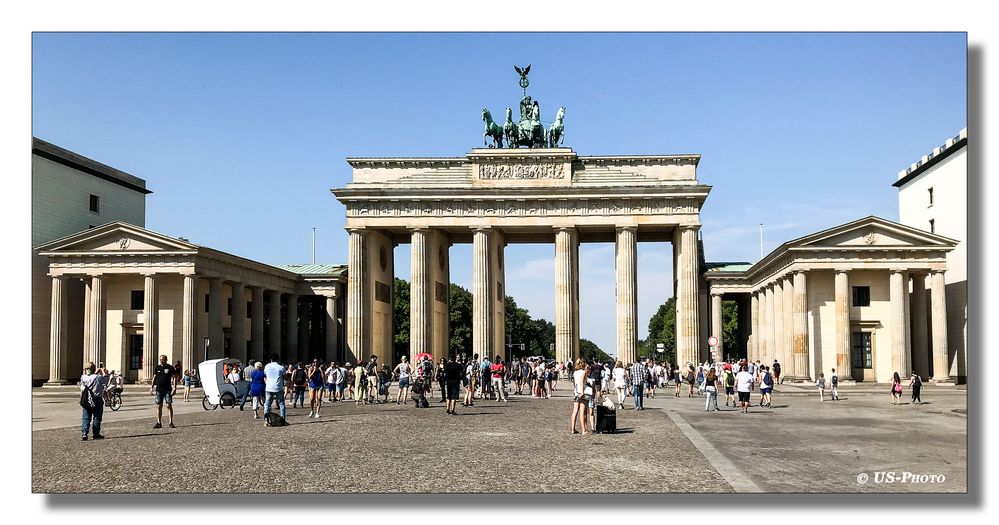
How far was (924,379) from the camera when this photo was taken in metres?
55.2

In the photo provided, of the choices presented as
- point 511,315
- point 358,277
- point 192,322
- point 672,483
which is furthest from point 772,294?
point 511,315

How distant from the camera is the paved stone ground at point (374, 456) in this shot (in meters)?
16.3

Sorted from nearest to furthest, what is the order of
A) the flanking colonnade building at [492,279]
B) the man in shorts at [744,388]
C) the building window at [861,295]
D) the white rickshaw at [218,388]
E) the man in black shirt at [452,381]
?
the man in black shirt at [452,381], the man in shorts at [744,388], the white rickshaw at [218,388], the flanking colonnade building at [492,279], the building window at [861,295]

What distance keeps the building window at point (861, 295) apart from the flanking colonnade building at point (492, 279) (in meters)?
0.09

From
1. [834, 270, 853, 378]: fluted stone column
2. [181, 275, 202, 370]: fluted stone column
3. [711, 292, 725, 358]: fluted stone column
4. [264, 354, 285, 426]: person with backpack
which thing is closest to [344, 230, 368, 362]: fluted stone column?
[181, 275, 202, 370]: fluted stone column

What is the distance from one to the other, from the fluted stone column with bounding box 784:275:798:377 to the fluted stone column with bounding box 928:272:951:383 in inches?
315

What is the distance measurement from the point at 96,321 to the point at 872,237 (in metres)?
48.0

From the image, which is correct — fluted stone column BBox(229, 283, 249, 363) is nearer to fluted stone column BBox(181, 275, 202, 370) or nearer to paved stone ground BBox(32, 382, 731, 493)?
fluted stone column BBox(181, 275, 202, 370)

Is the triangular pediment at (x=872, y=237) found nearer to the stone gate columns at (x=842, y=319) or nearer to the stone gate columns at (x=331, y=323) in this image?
the stone gate columns at (x=842, y=319)

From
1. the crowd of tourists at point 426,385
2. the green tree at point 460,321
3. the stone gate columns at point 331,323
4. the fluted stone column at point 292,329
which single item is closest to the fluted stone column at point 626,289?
the crowd of tourists at point 426,385

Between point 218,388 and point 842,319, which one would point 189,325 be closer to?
point 218,388

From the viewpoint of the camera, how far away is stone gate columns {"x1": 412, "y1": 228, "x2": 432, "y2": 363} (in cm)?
7050

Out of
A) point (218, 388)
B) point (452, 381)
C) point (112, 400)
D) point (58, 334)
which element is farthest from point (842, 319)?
point (58, 334)
